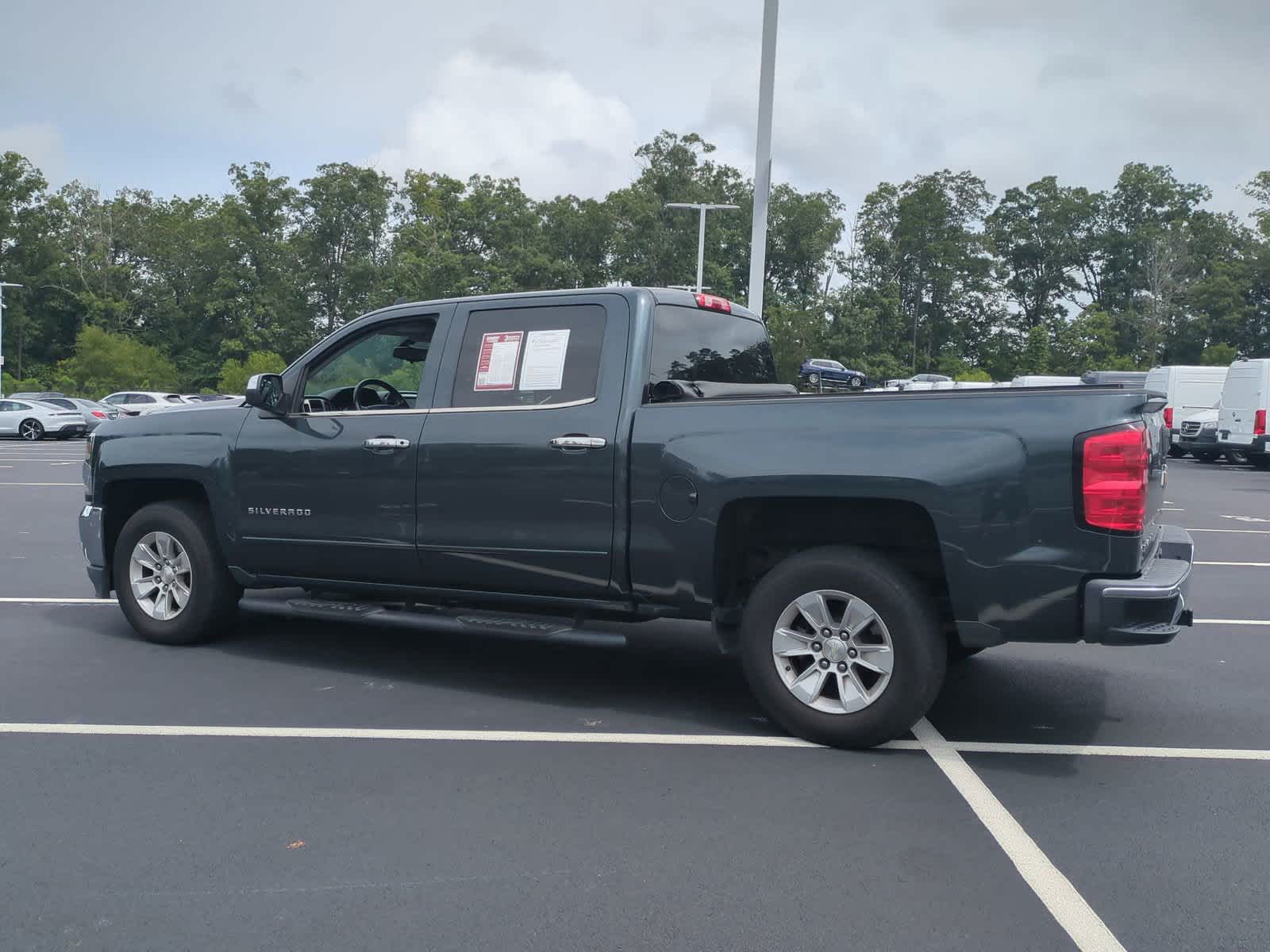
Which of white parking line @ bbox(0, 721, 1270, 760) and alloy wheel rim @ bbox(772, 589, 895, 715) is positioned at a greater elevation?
alloy wheel rim @ bbox(772, 589, 895, 715)

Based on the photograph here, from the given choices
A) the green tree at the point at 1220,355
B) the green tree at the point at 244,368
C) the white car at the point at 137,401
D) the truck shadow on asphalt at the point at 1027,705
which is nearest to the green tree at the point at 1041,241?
the green tree at the point at 1220,355

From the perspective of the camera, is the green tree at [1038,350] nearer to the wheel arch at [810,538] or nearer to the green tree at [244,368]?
the green tree at [244,368]

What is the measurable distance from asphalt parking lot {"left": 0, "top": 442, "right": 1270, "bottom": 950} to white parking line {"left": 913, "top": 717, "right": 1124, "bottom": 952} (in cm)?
1

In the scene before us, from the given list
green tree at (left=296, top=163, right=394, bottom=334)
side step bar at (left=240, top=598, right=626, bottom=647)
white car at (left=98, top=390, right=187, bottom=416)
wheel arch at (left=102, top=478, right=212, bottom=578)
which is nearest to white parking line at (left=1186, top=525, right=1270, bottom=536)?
side step bar at (left=240, top=598, right=626, bottom=647)

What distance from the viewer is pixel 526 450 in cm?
565

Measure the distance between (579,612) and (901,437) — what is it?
1843mm

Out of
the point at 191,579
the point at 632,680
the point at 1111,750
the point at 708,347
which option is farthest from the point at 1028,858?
the point at 191,579

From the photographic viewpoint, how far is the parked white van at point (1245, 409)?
26.3m

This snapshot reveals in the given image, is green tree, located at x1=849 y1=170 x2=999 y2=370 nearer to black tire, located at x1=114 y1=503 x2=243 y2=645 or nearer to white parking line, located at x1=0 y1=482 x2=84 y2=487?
white parking line, located at x1=0 y1=482 x2=84 y2=487

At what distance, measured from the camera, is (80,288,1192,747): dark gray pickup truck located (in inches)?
183

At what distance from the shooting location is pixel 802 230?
90.5 metres

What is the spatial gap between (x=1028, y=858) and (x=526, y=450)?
287cm

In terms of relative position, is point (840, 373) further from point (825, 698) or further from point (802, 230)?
point (825, 698)

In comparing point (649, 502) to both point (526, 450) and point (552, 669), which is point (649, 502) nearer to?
point (526, 450)
